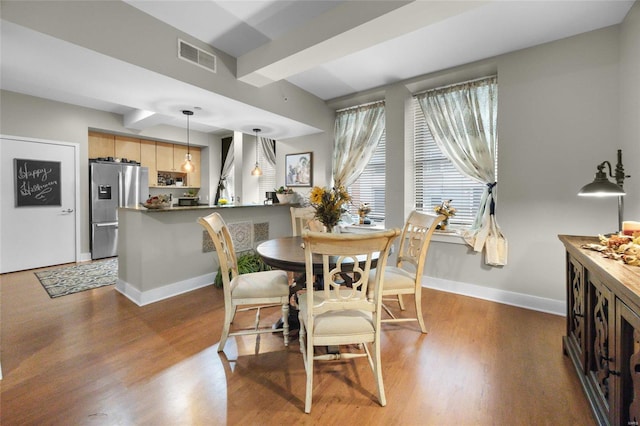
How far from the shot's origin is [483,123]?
3271 mm

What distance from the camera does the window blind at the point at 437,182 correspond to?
3.51 metres

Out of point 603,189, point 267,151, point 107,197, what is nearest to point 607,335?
point 603,189

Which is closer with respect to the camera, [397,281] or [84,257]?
[397,281]

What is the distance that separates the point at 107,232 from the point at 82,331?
11.2ft

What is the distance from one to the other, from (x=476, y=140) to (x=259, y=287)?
118 inches

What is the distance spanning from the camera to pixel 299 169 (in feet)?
16.0

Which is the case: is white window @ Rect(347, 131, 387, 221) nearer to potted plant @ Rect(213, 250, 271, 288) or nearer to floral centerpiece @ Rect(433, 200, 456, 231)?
floral centerpiece @ Rect(433, 200, 456, 231)

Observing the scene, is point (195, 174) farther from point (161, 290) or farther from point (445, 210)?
point (445, 210)

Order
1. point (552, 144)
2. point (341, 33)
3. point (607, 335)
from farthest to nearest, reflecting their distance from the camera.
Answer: point (552, 144)
point (341, 33)
point (607, 335)

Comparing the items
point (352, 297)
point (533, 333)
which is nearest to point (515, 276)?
point (533, 333)

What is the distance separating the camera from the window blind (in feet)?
11.5

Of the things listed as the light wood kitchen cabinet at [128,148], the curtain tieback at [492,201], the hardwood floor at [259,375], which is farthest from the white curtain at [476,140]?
the light wood kitchen cabinet at [128,148]

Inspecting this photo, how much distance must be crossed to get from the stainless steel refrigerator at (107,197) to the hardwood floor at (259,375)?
2.56 meters

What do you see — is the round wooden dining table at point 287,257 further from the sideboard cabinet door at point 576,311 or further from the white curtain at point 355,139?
the white curtain at point 355,139
